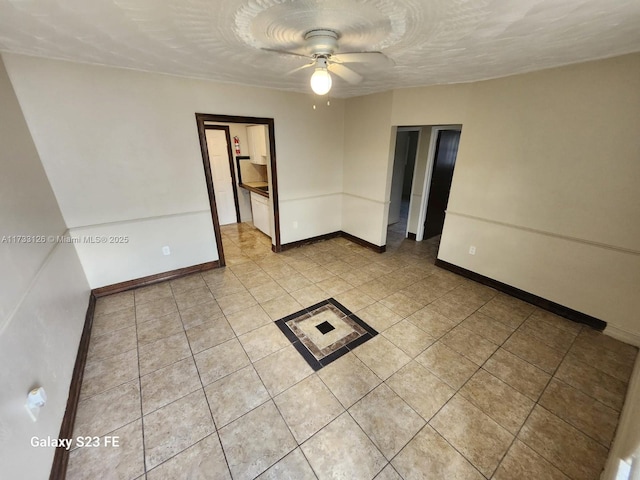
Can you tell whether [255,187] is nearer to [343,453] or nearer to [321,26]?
[321,26]

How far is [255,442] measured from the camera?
1.52 m

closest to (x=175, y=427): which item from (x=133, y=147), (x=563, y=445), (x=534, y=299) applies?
(x=563, y=445)

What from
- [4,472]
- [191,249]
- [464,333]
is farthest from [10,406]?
[464,333]

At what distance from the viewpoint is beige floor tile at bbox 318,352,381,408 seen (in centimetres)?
180

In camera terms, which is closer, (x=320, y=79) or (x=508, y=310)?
(x=320, y=79)

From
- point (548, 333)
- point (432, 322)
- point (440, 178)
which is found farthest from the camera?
point (440, 178)

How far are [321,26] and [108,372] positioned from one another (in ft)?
9.61

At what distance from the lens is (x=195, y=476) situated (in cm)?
136

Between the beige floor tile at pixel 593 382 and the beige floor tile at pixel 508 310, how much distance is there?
0.50 metres

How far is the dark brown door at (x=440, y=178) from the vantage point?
4133 millimetres

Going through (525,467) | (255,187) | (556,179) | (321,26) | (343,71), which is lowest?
(525,467)

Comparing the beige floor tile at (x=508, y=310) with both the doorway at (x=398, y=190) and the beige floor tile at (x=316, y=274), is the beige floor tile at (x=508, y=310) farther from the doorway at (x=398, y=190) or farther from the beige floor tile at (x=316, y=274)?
the doorway at (x=398, y=190)

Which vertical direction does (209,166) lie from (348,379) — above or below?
above

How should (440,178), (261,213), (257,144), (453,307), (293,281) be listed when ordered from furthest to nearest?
(257,144), (261,213), (440,178), (293,281), (453,307)
